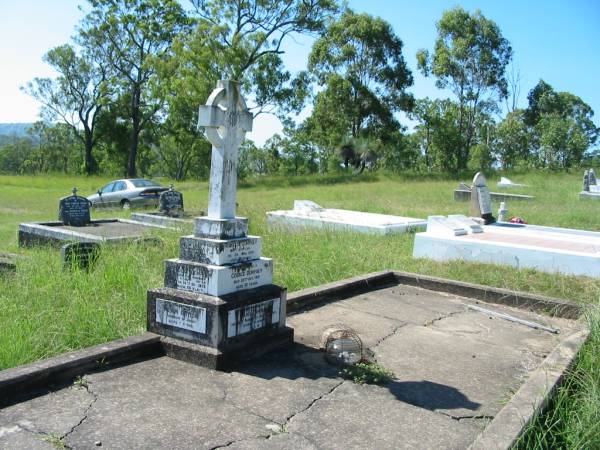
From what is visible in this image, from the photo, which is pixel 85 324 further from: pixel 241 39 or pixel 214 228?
pixel 241 39

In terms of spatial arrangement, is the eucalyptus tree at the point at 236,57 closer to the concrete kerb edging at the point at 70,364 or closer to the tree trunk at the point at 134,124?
the tree trunk at the point at 134,124

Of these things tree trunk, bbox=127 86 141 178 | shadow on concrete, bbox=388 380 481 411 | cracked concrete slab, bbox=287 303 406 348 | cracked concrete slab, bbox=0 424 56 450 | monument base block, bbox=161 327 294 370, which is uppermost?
tree trunk, bbox=127 86 141 178

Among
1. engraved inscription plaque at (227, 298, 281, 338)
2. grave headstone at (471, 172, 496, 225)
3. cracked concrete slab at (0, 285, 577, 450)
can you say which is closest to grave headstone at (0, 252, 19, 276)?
cracked concrete slab at (0, 285, 577, 450)

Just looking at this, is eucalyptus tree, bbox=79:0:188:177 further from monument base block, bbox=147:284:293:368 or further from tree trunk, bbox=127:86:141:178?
monument base block, bbox=147:284:293:368

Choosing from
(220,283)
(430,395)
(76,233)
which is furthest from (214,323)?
(76,233)

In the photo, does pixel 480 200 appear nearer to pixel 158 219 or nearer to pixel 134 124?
pixel 158 219

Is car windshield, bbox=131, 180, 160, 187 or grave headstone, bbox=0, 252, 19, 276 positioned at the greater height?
car windshield, bbox=131, 180, 160, 187

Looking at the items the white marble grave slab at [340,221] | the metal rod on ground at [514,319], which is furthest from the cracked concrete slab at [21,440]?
the white marble grave slab at [340,221]

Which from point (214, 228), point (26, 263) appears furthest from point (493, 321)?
point (26, 263)

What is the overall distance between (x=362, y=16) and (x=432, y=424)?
3286 centimetres

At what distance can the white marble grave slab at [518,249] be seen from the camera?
765cm

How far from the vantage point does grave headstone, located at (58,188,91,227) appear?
1125 cm

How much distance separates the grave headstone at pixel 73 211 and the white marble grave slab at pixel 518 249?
22.0ft

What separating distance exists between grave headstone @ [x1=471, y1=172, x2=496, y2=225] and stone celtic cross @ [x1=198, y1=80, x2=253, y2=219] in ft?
24.0
